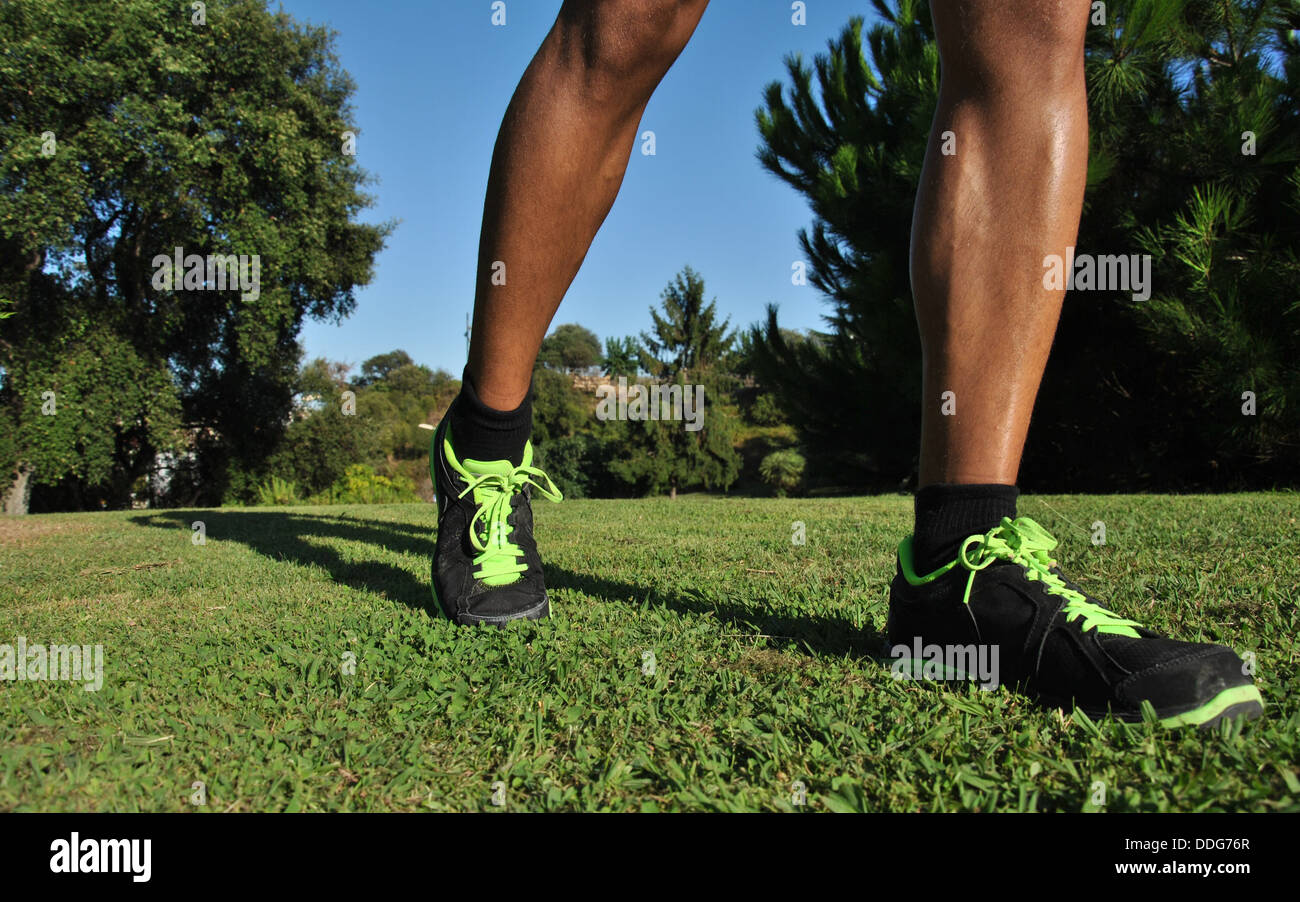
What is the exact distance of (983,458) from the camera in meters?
1.14

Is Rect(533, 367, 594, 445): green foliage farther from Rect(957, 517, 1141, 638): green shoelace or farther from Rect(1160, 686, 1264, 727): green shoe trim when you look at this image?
Rect(1160, 686, 1264, 727): green shoe trim

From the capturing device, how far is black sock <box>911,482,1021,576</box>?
114 cm

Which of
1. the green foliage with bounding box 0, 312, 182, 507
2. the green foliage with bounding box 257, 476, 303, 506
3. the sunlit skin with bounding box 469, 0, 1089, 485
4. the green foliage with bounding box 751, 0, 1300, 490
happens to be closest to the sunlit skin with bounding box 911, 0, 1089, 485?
the sunlit skin with bounding box 469, 0, 1089, 485

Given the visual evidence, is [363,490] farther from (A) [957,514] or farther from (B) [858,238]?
(A) [957,514]

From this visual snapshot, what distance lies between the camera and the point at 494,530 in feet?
4.85

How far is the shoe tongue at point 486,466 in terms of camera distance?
1515 millimetres

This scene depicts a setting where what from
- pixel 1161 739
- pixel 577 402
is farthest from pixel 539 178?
pixel 577 402

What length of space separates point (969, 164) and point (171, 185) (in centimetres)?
1713

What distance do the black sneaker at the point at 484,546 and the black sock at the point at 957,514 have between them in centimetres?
70

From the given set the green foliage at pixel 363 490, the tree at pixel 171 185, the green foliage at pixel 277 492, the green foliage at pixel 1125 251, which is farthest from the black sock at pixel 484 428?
the green foliage at pixel 277 492

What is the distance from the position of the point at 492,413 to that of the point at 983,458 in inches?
35.2

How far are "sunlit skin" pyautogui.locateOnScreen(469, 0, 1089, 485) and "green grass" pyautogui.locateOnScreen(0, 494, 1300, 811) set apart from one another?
425 millimetres
